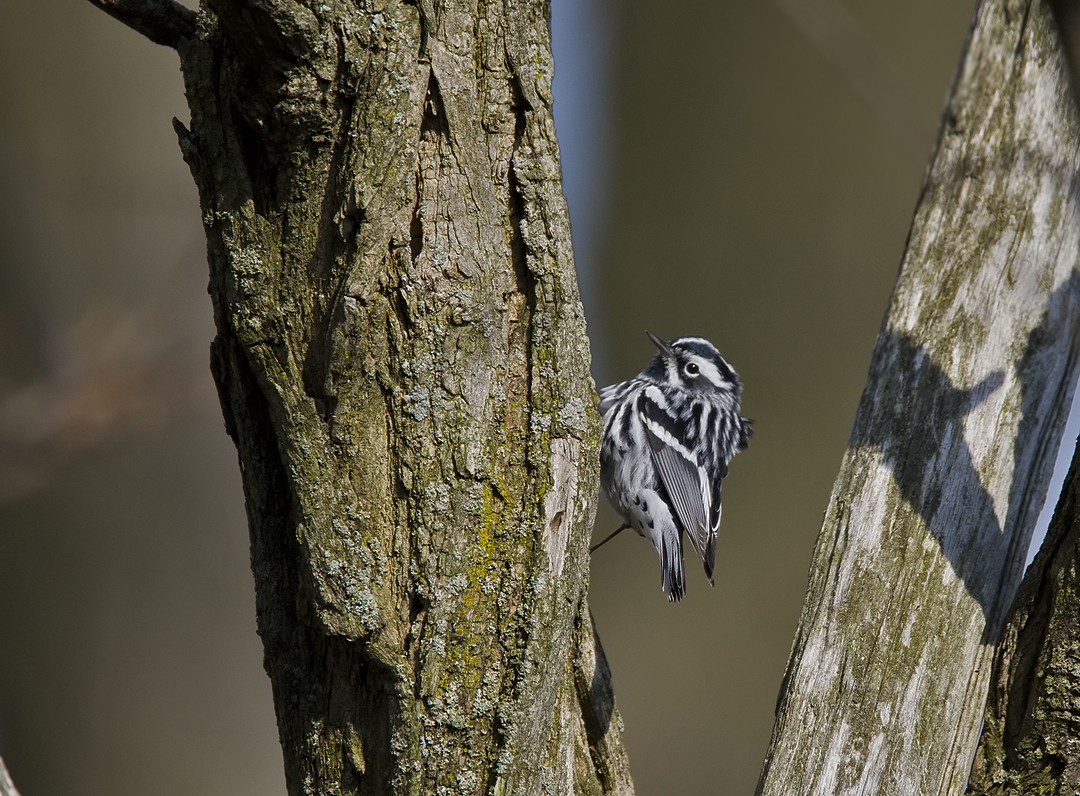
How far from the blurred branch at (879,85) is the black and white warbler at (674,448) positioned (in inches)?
112

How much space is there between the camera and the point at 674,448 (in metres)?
4.71

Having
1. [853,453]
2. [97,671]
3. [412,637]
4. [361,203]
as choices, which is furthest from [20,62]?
[853,453]

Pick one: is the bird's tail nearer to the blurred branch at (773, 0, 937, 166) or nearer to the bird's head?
the bird's head

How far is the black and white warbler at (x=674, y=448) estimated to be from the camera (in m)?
4.59

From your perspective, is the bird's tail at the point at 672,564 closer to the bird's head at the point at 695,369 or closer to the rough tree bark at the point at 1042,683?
the bird's head at the point at 695,369

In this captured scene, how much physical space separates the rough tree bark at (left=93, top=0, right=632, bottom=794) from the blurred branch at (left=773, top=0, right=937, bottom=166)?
66 cm

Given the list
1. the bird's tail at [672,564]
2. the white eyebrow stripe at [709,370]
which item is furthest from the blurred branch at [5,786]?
the white eyebrow stripe at [709,370]

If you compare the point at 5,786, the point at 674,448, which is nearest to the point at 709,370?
the point at 674,448

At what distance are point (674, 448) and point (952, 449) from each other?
2.23 metres

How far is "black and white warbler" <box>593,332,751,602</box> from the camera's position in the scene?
459 cm

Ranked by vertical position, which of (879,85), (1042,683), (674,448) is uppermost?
(674,448)

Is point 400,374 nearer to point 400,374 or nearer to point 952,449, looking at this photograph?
point 400,374

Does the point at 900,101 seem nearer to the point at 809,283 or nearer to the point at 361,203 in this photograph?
the point at 361,203

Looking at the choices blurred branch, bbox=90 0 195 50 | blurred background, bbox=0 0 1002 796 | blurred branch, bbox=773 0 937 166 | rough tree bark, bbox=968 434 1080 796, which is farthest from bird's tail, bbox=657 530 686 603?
blurred branch, bbox=90 0 195 50
